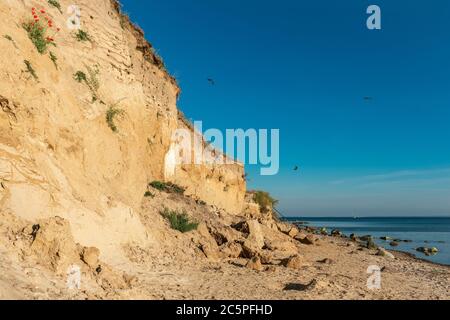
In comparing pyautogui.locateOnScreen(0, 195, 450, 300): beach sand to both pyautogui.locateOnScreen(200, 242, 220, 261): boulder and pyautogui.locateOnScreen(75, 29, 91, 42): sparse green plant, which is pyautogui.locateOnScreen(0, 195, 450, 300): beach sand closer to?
pyautogui.locateOnScreen(200, 242, 220, 261): boulder

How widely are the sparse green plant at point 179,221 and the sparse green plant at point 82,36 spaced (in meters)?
5.90

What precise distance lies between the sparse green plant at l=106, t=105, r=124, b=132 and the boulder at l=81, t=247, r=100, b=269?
4.77m

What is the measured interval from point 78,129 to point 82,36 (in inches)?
162

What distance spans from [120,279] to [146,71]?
11974 millimetres

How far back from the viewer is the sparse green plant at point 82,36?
39.1 feet

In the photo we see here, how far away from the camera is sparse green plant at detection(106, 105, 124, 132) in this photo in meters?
11.1

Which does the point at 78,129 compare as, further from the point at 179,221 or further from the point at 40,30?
the point at 179,221

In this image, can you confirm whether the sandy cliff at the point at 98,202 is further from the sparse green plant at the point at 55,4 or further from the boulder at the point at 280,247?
the sparse green plant at the point at 55,4

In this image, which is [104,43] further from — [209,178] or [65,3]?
[209,178]

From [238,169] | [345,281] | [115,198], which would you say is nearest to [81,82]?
[115,198]

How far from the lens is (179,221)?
40.7 feet

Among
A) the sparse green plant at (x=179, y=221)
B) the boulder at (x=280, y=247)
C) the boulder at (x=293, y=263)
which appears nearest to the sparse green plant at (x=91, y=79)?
the sparse green plant at (x=179, y=221)

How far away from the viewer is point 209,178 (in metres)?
21.5

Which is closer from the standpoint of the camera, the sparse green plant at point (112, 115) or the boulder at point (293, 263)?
the sparse green plant at point (112, 115)
